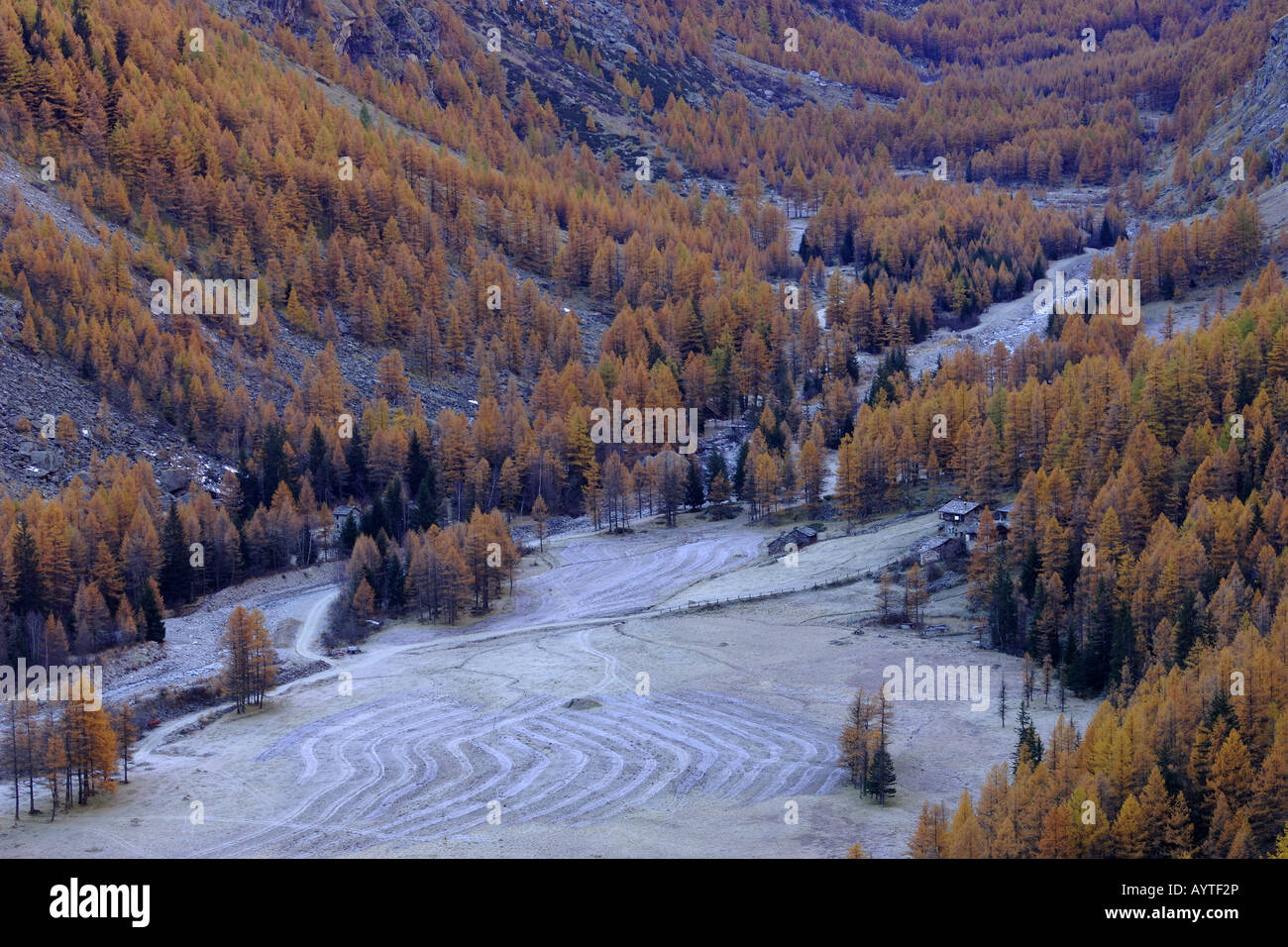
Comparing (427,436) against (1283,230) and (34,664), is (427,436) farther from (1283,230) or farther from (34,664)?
(1283,230)

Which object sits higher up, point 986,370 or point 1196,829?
point 986,370

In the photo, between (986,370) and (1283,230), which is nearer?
(986,370)

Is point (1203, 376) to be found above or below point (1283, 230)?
below

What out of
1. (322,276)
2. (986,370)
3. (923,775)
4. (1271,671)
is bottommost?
(923,775)

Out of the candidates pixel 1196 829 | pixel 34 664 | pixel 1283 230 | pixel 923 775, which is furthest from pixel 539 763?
pixel 1283 230

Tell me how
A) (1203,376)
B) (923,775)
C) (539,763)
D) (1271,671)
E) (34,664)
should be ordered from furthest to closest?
1. (1203,376)
2. (34,664)
3. (539,763)
4. (923,775)
5. (1271,671)

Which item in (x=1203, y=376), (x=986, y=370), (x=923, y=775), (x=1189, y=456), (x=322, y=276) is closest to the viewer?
(x=923, y=775)

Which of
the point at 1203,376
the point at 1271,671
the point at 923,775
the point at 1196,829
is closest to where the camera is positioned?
the point at 1196,829

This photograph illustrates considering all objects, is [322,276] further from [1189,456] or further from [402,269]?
[1189,456]

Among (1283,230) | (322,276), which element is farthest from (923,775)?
(1283,230)
